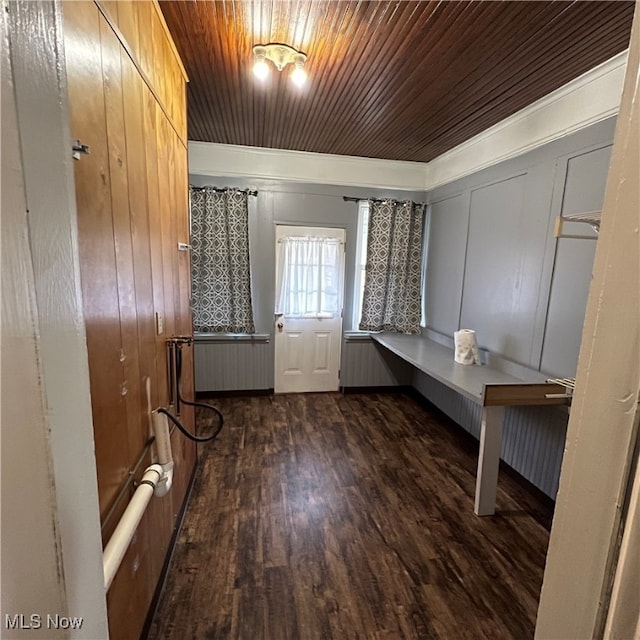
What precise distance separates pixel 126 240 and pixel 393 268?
341cm

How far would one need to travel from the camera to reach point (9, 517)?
391 mm

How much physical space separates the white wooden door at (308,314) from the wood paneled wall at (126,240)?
2.19 metres

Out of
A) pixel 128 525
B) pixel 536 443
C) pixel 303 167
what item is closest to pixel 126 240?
pixel 128 525

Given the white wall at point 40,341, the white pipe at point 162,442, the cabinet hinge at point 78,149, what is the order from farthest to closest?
the white pipe at point 162,442
the cabinet hinge at point 78,149
the white wall at point 40,341

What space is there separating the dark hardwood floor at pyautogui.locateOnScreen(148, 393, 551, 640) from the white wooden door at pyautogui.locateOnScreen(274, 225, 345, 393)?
3.61 feet

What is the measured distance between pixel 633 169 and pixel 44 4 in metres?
0.70

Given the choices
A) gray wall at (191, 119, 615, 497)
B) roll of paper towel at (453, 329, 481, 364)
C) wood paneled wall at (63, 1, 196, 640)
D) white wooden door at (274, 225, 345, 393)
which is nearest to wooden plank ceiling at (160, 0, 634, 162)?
wood paneled wall at (63, 1, 196, 640)

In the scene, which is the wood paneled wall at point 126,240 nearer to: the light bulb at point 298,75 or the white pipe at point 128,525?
the white pipe at point 128,525

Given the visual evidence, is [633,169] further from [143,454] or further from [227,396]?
[227,396]

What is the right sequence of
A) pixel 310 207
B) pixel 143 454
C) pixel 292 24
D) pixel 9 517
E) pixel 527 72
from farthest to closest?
pixel 310 207 < pixel 527 72 < pixel 292 24 < pixel 143 454 < pixel 9 517

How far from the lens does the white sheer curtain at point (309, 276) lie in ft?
13.5

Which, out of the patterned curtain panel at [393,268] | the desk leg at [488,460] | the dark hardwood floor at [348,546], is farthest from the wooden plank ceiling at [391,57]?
the dark hardwood floor at [348,546]

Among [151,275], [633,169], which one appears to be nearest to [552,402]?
[633,169]

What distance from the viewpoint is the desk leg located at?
232cm
